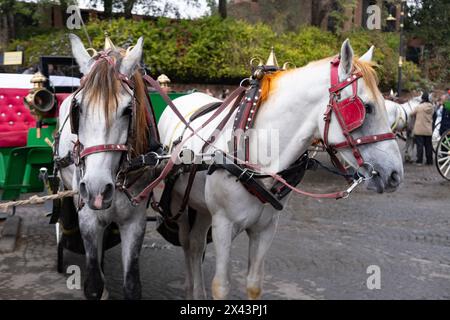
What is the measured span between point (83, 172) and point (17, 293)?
227 cm

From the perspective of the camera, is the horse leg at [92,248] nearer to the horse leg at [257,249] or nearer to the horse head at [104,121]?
the horse head at [104,121]

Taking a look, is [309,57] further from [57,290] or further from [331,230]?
[57,290]

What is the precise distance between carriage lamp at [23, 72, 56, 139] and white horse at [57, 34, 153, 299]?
2.49 feet

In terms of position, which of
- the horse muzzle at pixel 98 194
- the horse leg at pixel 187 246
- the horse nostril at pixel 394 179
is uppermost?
the horse nostril at pixel 394 179

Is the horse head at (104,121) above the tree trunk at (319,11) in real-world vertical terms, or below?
below

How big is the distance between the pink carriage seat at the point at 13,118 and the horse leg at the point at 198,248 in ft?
7.33

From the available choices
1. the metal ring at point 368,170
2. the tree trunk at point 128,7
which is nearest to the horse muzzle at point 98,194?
the metal ring at point 368,170

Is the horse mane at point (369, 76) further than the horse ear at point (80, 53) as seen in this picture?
No

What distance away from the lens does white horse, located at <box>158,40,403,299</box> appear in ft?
10.3

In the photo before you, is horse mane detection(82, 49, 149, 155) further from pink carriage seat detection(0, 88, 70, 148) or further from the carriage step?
the carriage step

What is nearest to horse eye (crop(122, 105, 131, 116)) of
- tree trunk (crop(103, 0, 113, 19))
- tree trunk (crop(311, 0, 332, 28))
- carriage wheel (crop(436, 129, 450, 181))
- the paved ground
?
the paved ground

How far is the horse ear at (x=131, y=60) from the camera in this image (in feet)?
11.2

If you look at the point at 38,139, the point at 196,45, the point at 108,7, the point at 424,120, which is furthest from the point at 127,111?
the point at 108,7

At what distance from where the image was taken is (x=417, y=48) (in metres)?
32.4
